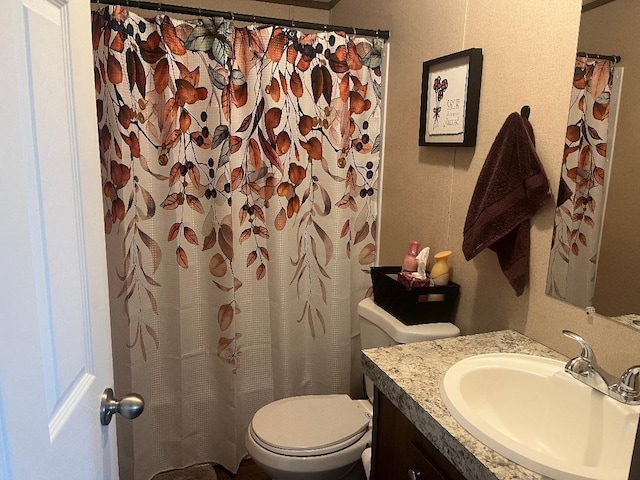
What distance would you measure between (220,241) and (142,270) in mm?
333

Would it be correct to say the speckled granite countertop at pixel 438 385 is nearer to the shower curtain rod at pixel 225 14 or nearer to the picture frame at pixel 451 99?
the picture frame at pixel 451 99

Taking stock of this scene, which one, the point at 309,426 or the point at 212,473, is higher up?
the point at 309,426

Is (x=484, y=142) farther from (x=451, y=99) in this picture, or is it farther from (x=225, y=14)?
(x=225, y=14)

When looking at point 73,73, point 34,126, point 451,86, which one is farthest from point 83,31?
point 451,86

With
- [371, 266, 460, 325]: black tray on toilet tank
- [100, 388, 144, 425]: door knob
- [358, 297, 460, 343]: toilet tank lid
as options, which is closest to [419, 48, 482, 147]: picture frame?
[371, 266, 460, 325]: black tray on toilet tank

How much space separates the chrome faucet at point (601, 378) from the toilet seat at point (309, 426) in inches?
34.0

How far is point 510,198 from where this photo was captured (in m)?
1.36

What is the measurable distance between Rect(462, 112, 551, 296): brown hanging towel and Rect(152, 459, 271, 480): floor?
150cm

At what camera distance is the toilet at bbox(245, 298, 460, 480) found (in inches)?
63.9

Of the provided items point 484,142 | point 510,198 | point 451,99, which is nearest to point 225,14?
point 451,99

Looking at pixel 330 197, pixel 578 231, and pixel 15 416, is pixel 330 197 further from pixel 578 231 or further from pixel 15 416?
pixel 15 416

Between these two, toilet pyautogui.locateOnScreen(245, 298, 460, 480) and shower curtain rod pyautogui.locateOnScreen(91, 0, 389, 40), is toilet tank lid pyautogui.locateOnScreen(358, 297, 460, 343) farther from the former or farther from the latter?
shower curtain rod pyautogui.locateOnScreen(91, 0, 389, 40)

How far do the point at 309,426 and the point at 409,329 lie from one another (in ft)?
1.73

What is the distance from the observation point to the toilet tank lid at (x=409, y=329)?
1612 mm
